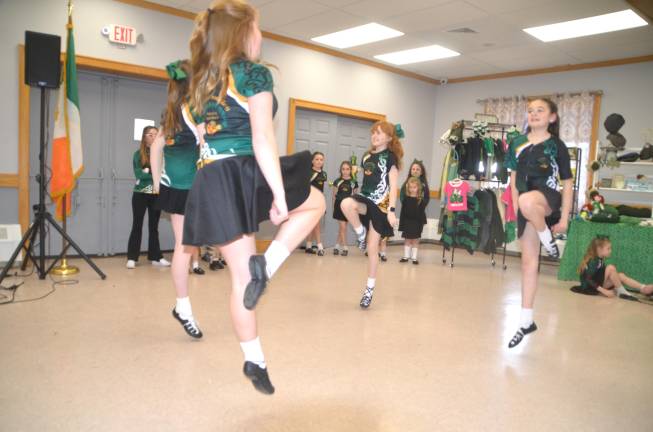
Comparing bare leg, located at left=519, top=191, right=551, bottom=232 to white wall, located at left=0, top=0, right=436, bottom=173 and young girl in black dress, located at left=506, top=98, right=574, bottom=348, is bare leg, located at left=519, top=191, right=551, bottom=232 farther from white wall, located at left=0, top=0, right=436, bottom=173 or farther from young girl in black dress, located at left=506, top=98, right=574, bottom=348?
white wall, located at left=0, top=0, right=436, bottom=173

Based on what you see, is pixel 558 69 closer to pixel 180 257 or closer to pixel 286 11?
pixel 286 11

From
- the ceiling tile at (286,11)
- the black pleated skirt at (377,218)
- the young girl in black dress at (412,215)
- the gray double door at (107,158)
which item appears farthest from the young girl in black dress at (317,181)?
the black pleated skirt at (377,218)

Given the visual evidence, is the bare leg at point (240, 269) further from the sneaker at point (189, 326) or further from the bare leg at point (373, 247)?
the bare leg at point (373, 247)

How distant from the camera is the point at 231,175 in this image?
1.66 m

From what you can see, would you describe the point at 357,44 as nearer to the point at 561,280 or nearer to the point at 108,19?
the point at 108,19

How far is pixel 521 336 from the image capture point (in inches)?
116

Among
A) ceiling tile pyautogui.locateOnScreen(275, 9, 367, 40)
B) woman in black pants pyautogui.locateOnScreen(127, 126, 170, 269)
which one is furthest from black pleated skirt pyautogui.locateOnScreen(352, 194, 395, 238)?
ceiling tile pyautogui.locateOnScreen(275, 9, 367, 40)

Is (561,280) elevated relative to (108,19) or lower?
lower

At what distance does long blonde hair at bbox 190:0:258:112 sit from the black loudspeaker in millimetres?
2934

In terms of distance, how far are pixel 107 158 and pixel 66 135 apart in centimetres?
130

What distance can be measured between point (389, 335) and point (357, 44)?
4905mm

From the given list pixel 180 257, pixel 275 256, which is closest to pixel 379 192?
pixel 180 257

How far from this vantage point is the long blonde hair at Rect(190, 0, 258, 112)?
65.6 inches

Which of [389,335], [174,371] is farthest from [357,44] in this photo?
[174,371]
